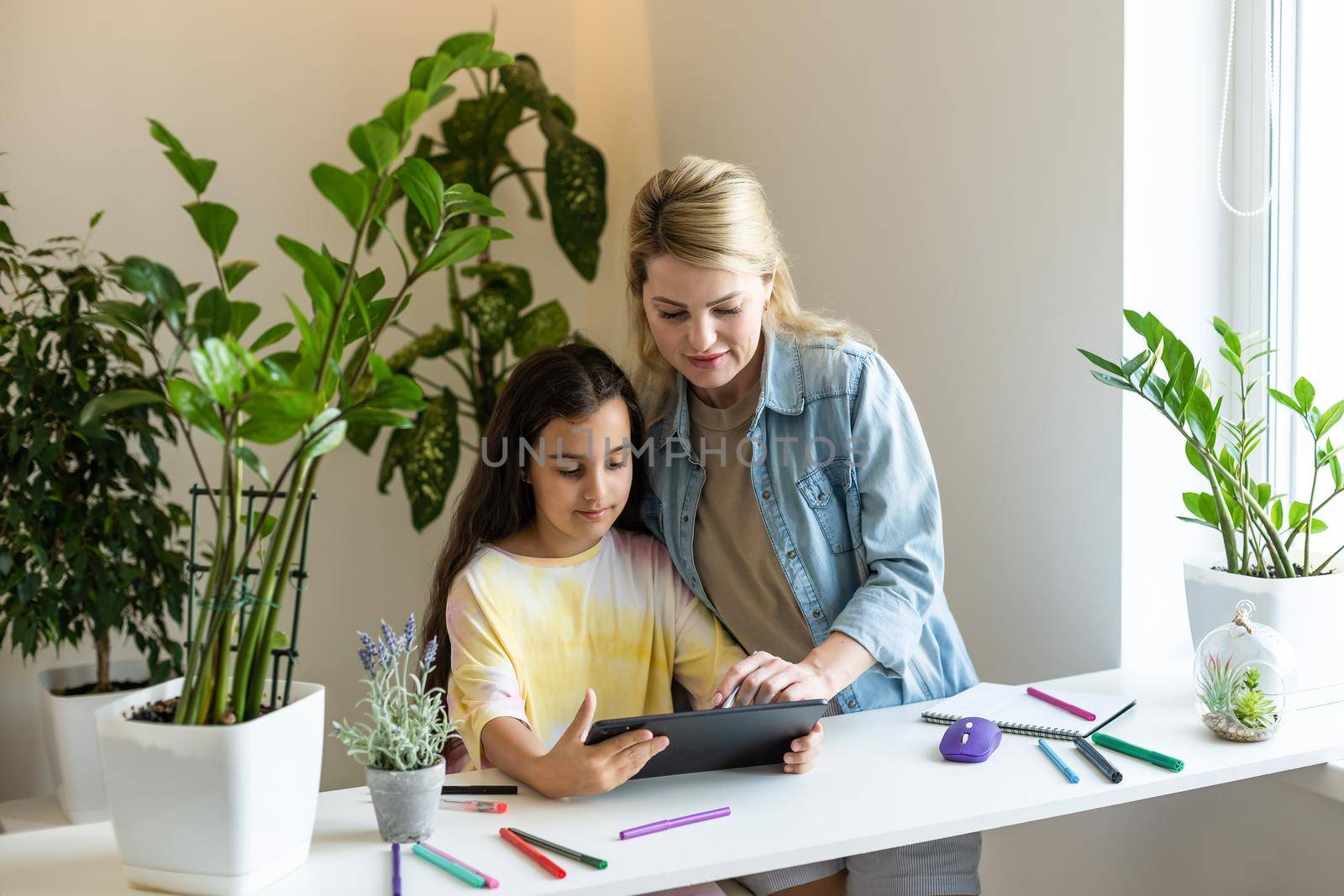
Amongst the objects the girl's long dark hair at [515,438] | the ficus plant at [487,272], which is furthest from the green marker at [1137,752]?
the ficus plant at [487,272]

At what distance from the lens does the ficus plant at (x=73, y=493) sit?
7.01ft

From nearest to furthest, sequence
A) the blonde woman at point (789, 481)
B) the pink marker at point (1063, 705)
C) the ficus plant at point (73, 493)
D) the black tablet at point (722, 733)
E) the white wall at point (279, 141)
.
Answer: the black tablet at point (722, 733), the pink marker at point (1063, 705), the blonde woman at point (789, 481), the ficus plant at point (73, 493), the white wall at point (279, 141)

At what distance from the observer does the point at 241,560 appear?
3.42 ft

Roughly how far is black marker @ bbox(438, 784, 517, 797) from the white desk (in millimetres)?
24

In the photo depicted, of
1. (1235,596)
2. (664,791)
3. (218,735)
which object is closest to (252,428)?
(218,735)

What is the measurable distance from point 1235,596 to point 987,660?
0.66 metres

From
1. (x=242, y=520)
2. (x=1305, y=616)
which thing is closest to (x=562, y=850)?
(x=242, y=520)

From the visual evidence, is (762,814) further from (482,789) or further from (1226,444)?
(1226,444)

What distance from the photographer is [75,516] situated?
2.22 m

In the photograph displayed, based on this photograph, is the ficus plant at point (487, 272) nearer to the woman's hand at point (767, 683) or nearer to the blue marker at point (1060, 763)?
the woman's hand at point (767, 683)

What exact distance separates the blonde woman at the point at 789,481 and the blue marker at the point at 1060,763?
0.76 feet

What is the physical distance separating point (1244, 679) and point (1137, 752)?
173 mm

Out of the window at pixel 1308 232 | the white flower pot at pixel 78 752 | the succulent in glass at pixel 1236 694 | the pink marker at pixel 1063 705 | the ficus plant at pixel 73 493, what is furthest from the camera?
the white flower pot at pixel 78 752

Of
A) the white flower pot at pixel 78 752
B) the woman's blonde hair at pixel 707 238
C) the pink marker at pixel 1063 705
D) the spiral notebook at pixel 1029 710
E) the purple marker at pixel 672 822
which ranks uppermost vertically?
the woman's blonde hair at pixel 707 238
